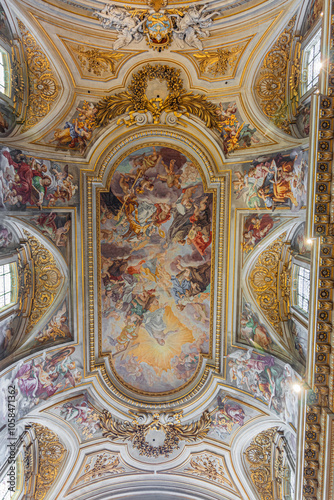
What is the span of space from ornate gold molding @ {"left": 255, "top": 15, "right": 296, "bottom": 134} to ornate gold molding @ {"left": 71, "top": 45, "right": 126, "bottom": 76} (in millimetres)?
4462

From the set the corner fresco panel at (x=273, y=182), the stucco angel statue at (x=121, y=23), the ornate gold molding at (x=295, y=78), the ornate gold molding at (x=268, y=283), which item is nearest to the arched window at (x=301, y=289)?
the ornate gold molding at (x=268, y=283)

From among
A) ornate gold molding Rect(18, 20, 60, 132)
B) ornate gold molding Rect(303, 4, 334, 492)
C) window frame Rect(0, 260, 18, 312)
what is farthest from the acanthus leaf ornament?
window frame Rect(0, 260, 18, 312)

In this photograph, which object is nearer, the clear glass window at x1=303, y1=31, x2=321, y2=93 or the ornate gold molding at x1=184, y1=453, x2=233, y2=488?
the clear glass window at x1=303, y1=31, x2=321, y2=93

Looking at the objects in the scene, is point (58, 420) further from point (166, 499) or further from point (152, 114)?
point (152, 114)

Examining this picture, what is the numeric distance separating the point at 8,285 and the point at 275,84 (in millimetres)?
10619

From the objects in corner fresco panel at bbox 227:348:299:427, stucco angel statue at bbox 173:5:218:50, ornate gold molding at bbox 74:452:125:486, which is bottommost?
ornate gold molding at bbox 74:452:125:486

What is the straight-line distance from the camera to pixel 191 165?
11266 mm

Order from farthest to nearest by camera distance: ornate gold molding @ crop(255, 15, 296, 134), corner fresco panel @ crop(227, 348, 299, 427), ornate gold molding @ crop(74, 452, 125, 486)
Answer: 1. ornate gold molding @ crop(74, 452, 125, 486)
2. corner fresco panel @ crop(227, 348, 299, 427)
3. ornate gold molding @ crop(255, 15, 296, 134)

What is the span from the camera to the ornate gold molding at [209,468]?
12.3m

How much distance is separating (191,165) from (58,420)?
34.6ft

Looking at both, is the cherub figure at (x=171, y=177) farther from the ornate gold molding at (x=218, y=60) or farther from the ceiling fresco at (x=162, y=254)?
the ornate gold molding at (x=218, y=60)

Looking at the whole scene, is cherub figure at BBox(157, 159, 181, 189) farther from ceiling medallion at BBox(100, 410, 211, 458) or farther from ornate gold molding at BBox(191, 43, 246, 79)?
ceiling medallion at BBox(100, 410, 211, 458)

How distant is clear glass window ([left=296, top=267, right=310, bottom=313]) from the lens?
32.8 ft

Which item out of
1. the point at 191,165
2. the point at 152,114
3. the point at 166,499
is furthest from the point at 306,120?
the point at 166,499
